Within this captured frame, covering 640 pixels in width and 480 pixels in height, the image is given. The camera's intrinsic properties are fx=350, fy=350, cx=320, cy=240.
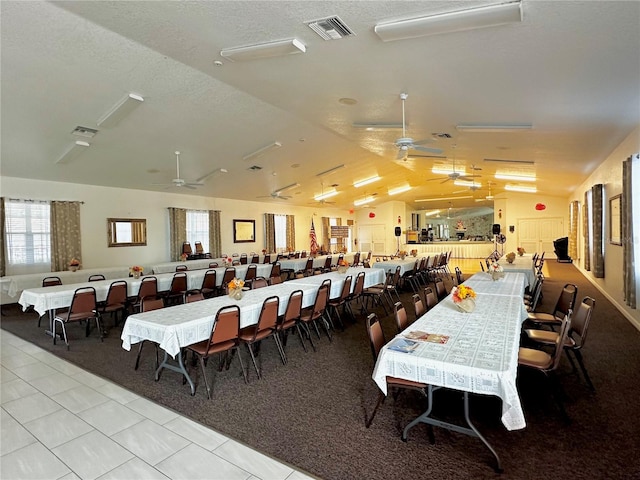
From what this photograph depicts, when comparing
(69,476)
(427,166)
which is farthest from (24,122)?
(427,166)

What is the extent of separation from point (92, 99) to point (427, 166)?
28.5ft

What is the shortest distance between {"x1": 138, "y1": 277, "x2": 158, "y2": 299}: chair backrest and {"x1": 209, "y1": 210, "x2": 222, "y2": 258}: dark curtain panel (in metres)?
5.65

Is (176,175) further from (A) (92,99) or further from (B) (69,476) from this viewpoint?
(B) (69,476)

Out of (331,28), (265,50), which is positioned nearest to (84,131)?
(265,50)

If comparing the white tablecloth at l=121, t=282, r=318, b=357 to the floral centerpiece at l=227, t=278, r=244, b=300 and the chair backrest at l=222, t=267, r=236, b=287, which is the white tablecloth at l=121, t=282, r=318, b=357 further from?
the chair backrest at l=222, t=267, r=236, b=287

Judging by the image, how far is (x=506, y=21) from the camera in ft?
8.55

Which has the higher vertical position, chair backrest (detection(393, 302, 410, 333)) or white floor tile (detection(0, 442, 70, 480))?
chair backrest (detection(393, 302, 410, 333))

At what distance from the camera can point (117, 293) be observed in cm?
587

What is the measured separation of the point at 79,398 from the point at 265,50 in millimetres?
3956

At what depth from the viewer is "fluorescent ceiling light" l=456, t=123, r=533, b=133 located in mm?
5200

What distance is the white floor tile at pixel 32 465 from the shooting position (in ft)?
7.77

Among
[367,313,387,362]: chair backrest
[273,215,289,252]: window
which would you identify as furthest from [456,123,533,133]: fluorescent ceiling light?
[273,215,289,252]: window

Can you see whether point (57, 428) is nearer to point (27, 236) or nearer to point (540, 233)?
point (27, 236)

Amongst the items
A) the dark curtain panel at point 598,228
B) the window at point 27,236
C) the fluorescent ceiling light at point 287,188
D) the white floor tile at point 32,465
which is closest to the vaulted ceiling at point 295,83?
the dark curtain panel at point 598,228
